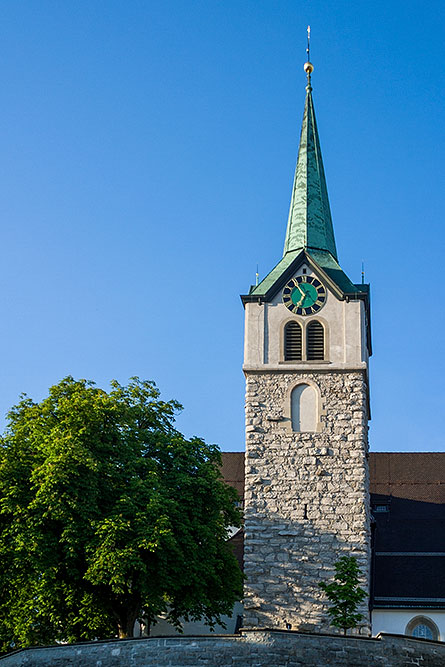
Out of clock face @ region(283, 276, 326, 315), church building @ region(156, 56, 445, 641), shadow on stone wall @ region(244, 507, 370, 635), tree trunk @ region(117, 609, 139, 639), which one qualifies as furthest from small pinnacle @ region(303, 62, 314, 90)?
tree trunk @ region(117, 609, 139, 639)

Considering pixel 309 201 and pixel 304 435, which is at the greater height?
pixel 309 201

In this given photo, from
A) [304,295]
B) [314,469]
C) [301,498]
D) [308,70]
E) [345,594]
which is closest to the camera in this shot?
[345,594]

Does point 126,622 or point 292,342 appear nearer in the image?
point 126,622

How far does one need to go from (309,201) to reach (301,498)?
11982 mm

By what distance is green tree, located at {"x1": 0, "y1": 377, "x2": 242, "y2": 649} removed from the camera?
1156 inches

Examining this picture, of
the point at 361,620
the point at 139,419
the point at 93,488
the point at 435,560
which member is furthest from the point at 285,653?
the point at 435,560

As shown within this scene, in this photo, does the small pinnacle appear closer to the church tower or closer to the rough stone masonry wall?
the church tower

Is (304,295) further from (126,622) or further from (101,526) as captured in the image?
(126,622)

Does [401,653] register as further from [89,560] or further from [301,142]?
[301,142]

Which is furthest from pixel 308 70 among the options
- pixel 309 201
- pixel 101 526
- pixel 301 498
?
pixel 101 526

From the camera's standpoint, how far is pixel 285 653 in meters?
23.9

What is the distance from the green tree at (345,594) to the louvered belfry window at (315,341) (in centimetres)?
714

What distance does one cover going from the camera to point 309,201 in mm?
38688

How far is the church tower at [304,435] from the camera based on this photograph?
3158cm
